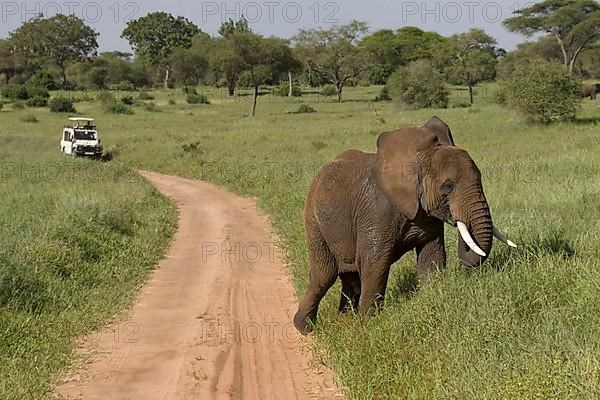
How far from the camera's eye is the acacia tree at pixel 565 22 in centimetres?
4819

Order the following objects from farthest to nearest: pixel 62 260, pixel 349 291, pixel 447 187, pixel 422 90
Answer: pixel 422 90 → pixel 62 260 → pixel 349 291 → pixel 447 187

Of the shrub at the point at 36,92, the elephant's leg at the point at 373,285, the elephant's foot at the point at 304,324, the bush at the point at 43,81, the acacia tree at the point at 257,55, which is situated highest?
the acacia tree at the point at 257,55

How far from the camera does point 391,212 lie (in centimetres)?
646

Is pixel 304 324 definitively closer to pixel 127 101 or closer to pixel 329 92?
pixel 127 101

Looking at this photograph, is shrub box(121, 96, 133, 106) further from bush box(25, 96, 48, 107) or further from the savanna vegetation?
bush box(25, 96, 48, 107)

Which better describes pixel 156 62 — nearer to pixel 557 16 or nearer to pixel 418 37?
pixel 418 37

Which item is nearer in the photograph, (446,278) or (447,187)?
(447,187)

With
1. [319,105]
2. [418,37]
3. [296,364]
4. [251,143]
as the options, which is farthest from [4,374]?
[418,37]

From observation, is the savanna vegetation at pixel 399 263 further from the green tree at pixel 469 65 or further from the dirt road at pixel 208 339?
the green tree at pixel 469 65

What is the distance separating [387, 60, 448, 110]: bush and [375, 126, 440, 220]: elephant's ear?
4058 centimetres

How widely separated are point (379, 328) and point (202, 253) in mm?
6219

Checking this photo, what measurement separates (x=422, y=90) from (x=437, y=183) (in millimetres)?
41766

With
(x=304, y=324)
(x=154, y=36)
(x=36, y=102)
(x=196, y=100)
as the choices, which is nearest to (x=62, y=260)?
(x=304, y=324)

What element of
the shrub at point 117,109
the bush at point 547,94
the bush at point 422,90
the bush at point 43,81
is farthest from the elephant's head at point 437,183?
Answer: the bush at point 43,81
